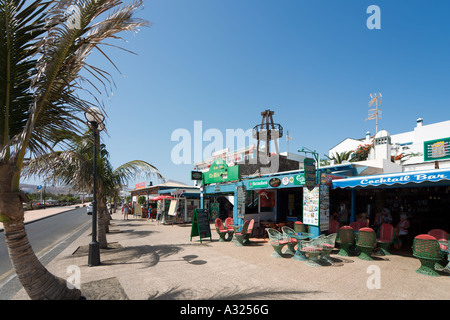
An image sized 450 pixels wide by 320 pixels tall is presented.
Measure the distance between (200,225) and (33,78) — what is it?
8834mm

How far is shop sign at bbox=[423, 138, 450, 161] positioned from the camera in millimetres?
13281

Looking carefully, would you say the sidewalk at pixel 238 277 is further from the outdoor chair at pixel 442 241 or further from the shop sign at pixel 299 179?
the shop sign at pixel 299 179

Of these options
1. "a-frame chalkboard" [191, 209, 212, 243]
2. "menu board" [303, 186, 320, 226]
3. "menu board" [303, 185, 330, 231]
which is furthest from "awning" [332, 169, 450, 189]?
"a-frame chalkboard" [191, 209, 212, 243]

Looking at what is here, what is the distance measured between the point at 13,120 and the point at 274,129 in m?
27.1

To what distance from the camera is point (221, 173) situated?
1471 centimetres

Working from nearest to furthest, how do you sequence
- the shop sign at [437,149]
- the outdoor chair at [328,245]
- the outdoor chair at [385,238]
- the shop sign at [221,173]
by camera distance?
the outdoor chair at [328,245]
the outdoor chair at [385,238]
the shop sign at [437,149]
the shop sign at [221,173]

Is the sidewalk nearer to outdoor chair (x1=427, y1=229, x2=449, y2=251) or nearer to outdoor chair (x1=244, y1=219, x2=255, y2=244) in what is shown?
outdoor chair (x1=427, y1=229, x2=449, y2=251)

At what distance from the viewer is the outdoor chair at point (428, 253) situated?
234 inches

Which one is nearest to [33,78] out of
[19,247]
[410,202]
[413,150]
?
[19,247]

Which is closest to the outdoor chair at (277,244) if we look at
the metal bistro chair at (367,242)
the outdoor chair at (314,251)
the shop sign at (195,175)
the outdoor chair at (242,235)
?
the outdoor chair at (314,251)

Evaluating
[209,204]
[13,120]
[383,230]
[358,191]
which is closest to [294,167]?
[358,191]

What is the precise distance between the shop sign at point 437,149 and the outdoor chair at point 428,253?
408 inches
